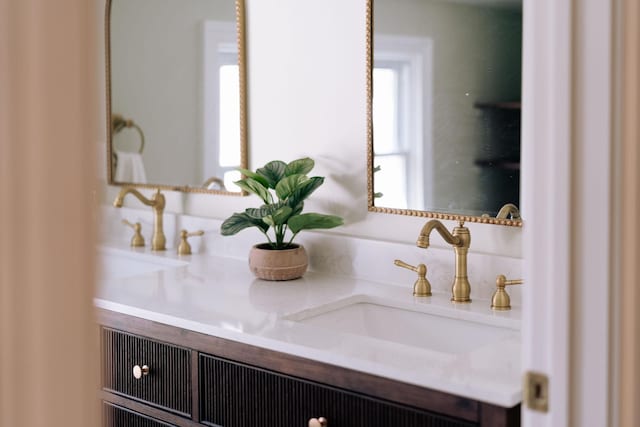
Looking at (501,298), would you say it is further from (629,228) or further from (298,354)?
(629,228)

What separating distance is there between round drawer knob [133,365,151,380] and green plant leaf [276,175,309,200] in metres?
0.57

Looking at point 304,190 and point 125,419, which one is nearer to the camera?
point 125,419

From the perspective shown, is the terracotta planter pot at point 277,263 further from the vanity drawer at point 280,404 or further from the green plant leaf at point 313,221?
the vanity drawer at point 280,404

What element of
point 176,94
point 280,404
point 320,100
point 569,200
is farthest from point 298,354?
point 176,94

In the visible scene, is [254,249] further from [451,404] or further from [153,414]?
[451,404]

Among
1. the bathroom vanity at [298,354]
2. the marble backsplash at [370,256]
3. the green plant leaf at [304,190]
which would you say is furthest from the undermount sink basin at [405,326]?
the green plant leaf at [304,190]

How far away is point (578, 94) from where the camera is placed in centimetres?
107

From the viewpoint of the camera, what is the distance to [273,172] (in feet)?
7.57

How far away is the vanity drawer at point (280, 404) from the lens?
1.51 m

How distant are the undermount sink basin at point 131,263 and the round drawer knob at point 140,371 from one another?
0.59 meters

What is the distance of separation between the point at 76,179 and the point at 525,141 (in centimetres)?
76

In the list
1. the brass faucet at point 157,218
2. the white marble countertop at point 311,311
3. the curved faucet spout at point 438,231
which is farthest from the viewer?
the brass faucet at point 157,218

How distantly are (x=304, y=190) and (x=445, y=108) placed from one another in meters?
0.43

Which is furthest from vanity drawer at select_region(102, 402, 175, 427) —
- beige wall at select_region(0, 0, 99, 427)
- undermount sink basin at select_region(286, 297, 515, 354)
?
beige wall at select_region(0, 0, 99, 427)
